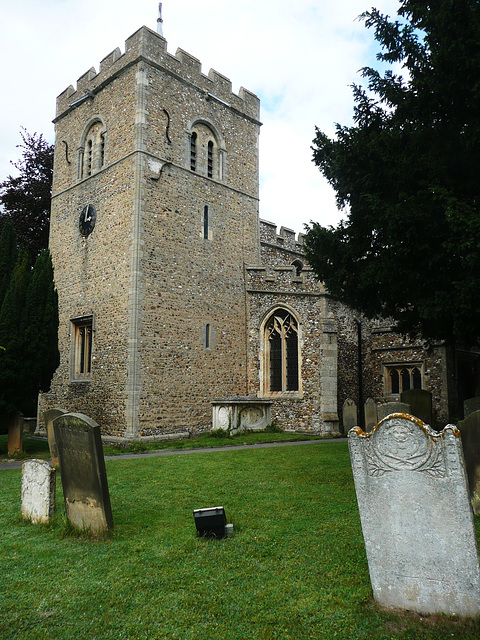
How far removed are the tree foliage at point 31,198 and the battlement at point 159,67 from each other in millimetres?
3575

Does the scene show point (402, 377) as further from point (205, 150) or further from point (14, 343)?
point (14, 343)

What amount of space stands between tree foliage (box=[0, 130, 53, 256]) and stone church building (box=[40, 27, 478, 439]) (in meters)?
3.11

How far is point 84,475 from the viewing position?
5172 millimetres

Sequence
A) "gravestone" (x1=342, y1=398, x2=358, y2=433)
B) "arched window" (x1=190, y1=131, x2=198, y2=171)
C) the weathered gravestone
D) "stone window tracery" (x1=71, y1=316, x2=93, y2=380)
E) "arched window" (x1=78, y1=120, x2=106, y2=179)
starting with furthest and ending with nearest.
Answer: "arched window" (x1=78, y1=120, x2=106, y2=179)
"arched window" (x1=190, y1=131, x2=198, y2=171)
"stone window tracery" (x1=71, y1=316, x2=93, y2=380)
"gravestone" (x1=342, y1=398, x2=358, y2=433)
the weathered gravestone

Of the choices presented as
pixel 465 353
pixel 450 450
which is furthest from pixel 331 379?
pixel 450 450

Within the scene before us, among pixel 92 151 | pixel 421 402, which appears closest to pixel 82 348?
pixel 92 151

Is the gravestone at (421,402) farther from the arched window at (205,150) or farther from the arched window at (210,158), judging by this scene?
the arched window at (210,158)

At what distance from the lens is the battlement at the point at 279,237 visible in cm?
1927

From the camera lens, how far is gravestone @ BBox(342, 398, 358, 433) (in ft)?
52.0

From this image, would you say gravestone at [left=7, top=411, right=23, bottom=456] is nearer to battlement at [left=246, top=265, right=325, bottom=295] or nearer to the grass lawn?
the grass lawn

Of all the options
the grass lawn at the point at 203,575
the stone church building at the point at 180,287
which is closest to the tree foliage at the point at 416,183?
the grass lawn at the point at 203,575

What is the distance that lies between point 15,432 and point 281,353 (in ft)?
28.3

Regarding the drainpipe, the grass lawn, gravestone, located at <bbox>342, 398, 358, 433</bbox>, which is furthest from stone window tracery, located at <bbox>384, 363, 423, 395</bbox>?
the grass lawn

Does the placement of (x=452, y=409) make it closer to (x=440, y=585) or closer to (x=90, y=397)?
(x=90, y=397)
